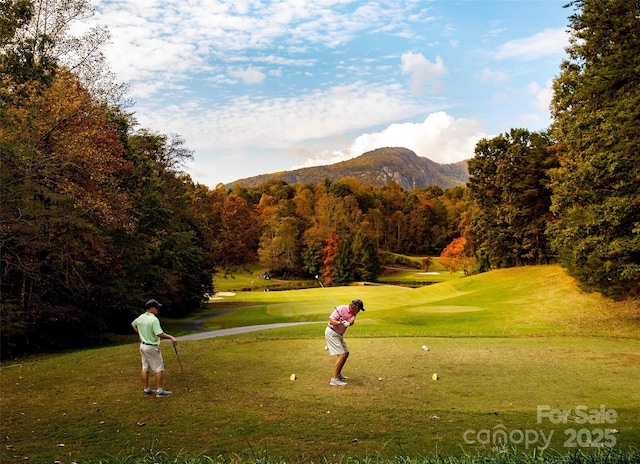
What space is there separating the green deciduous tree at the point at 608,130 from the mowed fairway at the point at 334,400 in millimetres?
4732

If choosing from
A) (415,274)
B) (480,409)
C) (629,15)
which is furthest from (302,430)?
(415,274)

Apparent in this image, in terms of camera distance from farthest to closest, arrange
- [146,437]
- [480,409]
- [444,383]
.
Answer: [444,383] < [480,409] < [146,437]

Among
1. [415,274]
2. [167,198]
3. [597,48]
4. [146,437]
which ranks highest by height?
[597,48]

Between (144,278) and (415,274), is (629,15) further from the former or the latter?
(415,274)

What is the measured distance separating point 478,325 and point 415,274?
2269 inches

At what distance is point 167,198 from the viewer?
3462 cm

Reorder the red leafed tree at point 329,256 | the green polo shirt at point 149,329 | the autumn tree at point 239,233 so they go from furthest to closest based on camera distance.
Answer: the red leafed tree at point 329,256 < the autumn tree at point 239,233 < the green polo shirt at point 149,329

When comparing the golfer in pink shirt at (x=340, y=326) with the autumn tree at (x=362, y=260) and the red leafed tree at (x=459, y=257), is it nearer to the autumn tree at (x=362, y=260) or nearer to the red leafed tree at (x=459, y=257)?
the red leafed tree at (x=459, y=257)

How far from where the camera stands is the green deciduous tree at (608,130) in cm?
1909

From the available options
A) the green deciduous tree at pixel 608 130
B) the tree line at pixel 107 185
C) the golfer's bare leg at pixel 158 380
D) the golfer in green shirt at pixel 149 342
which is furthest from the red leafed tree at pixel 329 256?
the golfer's bare leg at pixel 158 380

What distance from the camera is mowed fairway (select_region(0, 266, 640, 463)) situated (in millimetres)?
6965

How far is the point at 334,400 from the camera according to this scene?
30.6 ft

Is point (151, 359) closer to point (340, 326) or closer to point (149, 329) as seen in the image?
point (149, 329)

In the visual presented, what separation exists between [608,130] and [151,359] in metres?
18.9
